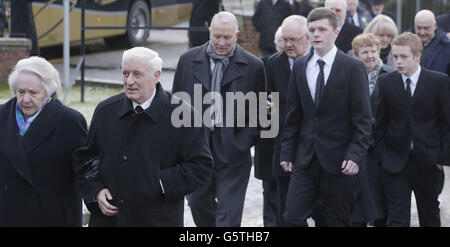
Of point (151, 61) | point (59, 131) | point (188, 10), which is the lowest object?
point (188, 10)

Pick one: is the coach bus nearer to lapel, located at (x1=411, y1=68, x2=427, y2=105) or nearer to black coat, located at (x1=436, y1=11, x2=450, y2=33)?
black coat, located at (x1=436, y1=11, x2=450, y2=33)

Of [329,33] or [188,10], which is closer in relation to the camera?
[329,33]

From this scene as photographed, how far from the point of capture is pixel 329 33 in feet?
24.9

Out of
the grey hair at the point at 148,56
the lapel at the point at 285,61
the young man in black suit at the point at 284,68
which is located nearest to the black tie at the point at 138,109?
the grey hair at the point at 148,56

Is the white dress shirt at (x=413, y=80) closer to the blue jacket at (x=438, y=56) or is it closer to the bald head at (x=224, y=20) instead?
the bald head at (x=224, y=20)

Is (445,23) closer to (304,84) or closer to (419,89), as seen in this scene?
(419,89)

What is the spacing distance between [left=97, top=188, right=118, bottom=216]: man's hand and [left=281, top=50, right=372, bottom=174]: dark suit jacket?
2.09 m

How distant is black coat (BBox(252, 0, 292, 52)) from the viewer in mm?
15086

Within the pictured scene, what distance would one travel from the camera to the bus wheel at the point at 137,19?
1866cm

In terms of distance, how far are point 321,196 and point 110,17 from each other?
11164 millimetres

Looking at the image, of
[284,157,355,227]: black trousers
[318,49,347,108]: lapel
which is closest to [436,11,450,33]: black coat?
[318,49,347,108]: lapel

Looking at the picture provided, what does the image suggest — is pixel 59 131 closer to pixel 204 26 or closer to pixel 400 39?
pixel 400 39
